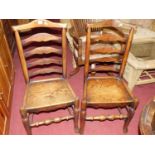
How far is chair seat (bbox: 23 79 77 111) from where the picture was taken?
1.74 m

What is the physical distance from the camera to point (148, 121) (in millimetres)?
1236

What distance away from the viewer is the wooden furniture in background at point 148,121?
1.18 metres

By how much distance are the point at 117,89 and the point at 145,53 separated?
97 centimetres

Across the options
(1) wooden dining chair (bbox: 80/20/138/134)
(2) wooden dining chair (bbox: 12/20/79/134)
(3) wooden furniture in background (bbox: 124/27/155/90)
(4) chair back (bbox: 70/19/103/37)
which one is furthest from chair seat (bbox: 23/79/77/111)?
(4) chair back (bbox: 70/19/103/37)

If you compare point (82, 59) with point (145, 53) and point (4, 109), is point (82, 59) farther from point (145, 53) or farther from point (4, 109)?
point (4, 109)

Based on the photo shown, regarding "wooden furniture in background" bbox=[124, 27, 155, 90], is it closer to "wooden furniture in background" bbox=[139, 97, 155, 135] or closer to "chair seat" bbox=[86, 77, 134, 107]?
"chair seat" bbox=[86, 77, 134, 107]

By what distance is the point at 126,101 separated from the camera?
1.78 metres

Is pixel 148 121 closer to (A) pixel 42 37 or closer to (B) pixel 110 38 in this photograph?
(B) pixel 110 38

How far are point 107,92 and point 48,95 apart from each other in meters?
0.58

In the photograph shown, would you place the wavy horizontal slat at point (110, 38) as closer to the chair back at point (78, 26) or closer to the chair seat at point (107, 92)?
the chair seat at point (107, 92)

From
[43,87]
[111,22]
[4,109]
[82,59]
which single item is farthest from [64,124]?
[111,22]

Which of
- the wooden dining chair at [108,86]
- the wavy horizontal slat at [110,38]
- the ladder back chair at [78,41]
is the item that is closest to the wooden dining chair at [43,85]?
the wooden dining chair at [108,86]

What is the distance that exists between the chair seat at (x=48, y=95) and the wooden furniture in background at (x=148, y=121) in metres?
0.70
